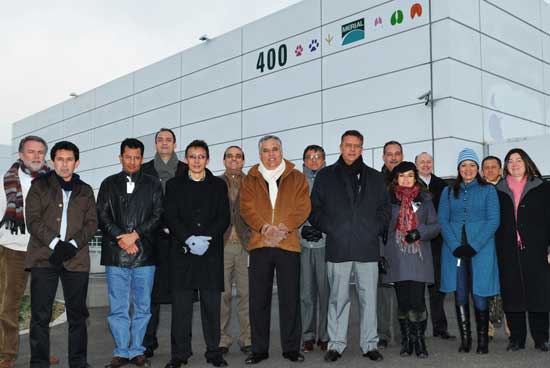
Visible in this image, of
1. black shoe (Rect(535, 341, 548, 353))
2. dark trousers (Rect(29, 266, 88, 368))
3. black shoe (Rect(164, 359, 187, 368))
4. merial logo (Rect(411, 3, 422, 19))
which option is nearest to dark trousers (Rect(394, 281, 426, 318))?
black shoe (Rect(535, 341, 548, 353))

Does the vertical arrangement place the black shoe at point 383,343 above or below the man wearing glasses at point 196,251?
below

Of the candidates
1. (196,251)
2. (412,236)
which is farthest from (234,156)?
(412,236)

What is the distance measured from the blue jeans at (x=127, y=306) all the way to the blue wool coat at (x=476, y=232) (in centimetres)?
294

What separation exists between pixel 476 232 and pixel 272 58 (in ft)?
41.6

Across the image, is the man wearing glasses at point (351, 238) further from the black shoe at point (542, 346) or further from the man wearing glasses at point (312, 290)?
the black shoe at point (542, 346)

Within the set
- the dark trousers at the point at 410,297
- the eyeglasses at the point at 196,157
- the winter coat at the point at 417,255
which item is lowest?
the dark trousers at the point at 410,297

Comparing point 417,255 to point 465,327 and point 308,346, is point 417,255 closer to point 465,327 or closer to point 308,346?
point 465,327

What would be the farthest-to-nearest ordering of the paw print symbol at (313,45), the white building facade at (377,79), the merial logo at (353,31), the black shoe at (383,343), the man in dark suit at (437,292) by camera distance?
the paw print symbol at (313,45), the merial logo at (353,31), the white building facade at (377,79), the man in dark suit at (437,292), the black shoe at (383,343)

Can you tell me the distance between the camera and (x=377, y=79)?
14.0m

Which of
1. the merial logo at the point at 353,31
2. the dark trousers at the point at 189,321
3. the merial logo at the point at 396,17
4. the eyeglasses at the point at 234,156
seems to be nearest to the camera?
the dark trousers at the point at 189,321

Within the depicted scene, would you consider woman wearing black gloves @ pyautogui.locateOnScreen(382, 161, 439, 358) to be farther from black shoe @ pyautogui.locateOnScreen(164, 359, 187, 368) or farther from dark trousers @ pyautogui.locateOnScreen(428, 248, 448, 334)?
black shoe @ pyautogui.locateOnScreen(164, 359, 187, 368)

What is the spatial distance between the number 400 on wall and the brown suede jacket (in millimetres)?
11804

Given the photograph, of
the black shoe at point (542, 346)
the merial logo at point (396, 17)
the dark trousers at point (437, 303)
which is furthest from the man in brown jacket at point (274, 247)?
the merial logo at point (396, 17)

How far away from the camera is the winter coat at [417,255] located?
526 cm
